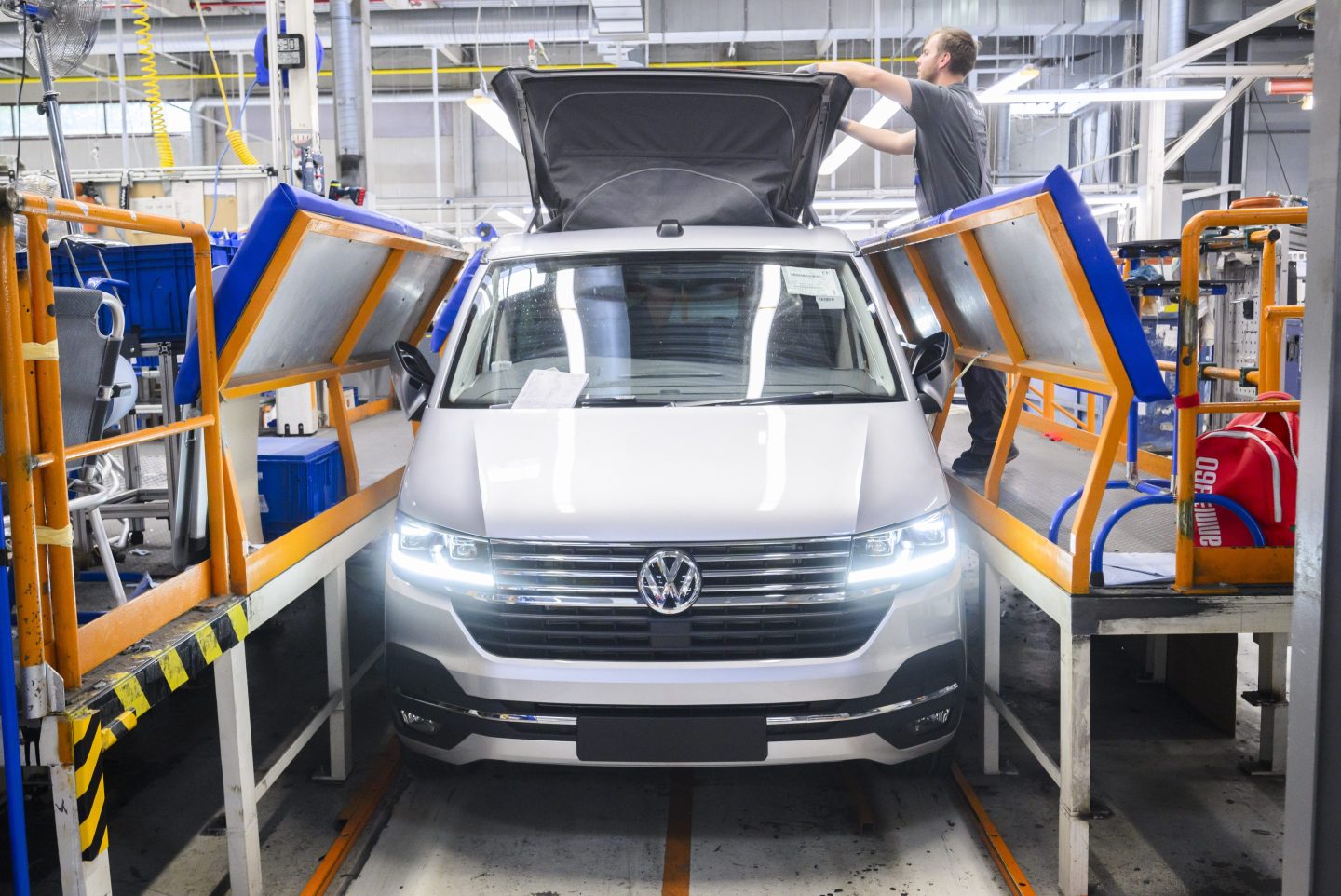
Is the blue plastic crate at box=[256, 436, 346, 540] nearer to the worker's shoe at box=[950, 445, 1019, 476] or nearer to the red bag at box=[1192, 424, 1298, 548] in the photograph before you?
the worker's shoe at box=[950, 445, 1019, 476]

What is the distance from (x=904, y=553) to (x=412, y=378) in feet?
5.84

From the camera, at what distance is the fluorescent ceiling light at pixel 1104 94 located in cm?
914

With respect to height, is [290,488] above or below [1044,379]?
below

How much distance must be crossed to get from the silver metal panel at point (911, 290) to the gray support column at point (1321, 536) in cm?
294

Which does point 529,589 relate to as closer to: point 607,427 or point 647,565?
point 647,565

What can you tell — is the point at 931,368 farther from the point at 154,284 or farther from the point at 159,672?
the point at 154,284

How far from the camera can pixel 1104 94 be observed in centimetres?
947

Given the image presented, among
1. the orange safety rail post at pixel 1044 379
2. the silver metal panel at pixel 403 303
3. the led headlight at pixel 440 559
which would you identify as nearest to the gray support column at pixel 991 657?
the orange safety rail post at pixel 1044 379

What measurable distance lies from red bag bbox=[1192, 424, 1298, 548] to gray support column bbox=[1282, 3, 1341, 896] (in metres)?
1.01

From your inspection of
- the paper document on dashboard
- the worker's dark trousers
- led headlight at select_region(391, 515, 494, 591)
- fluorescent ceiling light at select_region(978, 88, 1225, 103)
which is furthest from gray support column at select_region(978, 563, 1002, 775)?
fluorescent ceiling light at select_region(978, 88, 1225, 103)

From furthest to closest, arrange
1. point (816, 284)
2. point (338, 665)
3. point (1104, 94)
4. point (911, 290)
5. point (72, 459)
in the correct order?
1. point (1104, 94)
2. point (911, 290)
3. point (816, 284)
4. point (338, 665)
5. point (72, 459)

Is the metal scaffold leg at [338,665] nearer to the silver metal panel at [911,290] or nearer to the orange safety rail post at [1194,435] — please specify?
the orange safety rail post at [1194,435]

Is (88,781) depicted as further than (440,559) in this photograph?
No

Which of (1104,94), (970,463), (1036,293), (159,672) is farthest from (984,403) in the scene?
(1104,94)
